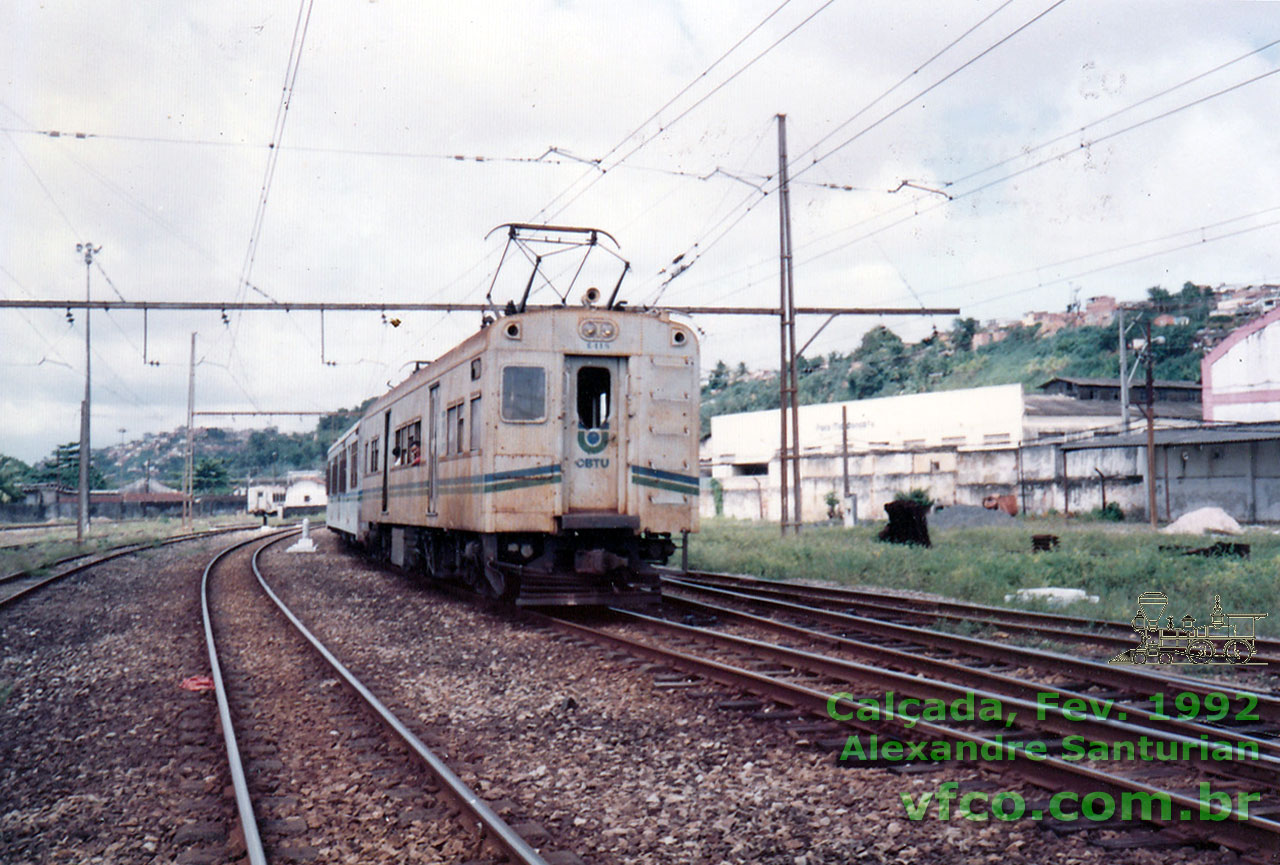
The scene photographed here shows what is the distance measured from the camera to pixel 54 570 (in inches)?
813

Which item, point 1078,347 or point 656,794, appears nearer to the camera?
point 656,794

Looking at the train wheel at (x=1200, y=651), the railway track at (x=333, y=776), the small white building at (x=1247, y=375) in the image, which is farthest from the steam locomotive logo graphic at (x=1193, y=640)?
the small white building at (x=1247, y=375)

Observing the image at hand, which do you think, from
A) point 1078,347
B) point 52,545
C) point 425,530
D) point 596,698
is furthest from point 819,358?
point 596,698

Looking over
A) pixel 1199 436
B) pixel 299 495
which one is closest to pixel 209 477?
pixel 299 495

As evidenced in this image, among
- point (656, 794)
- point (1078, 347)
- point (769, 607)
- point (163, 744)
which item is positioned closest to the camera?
point (656, 794)

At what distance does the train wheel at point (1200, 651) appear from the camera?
8.04 meters

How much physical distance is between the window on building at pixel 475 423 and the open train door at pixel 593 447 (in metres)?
1.01

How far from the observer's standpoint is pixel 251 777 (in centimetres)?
537

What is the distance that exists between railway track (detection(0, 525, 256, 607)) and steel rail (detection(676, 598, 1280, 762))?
1159 centimetres

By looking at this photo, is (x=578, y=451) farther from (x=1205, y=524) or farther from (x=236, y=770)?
(x=1205, y=524)

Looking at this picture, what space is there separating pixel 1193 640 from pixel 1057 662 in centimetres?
222

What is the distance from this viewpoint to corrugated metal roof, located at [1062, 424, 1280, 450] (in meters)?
29.0

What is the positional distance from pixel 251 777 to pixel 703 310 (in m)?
15.3

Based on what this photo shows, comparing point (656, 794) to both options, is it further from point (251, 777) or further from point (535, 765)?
point (251, 777)
